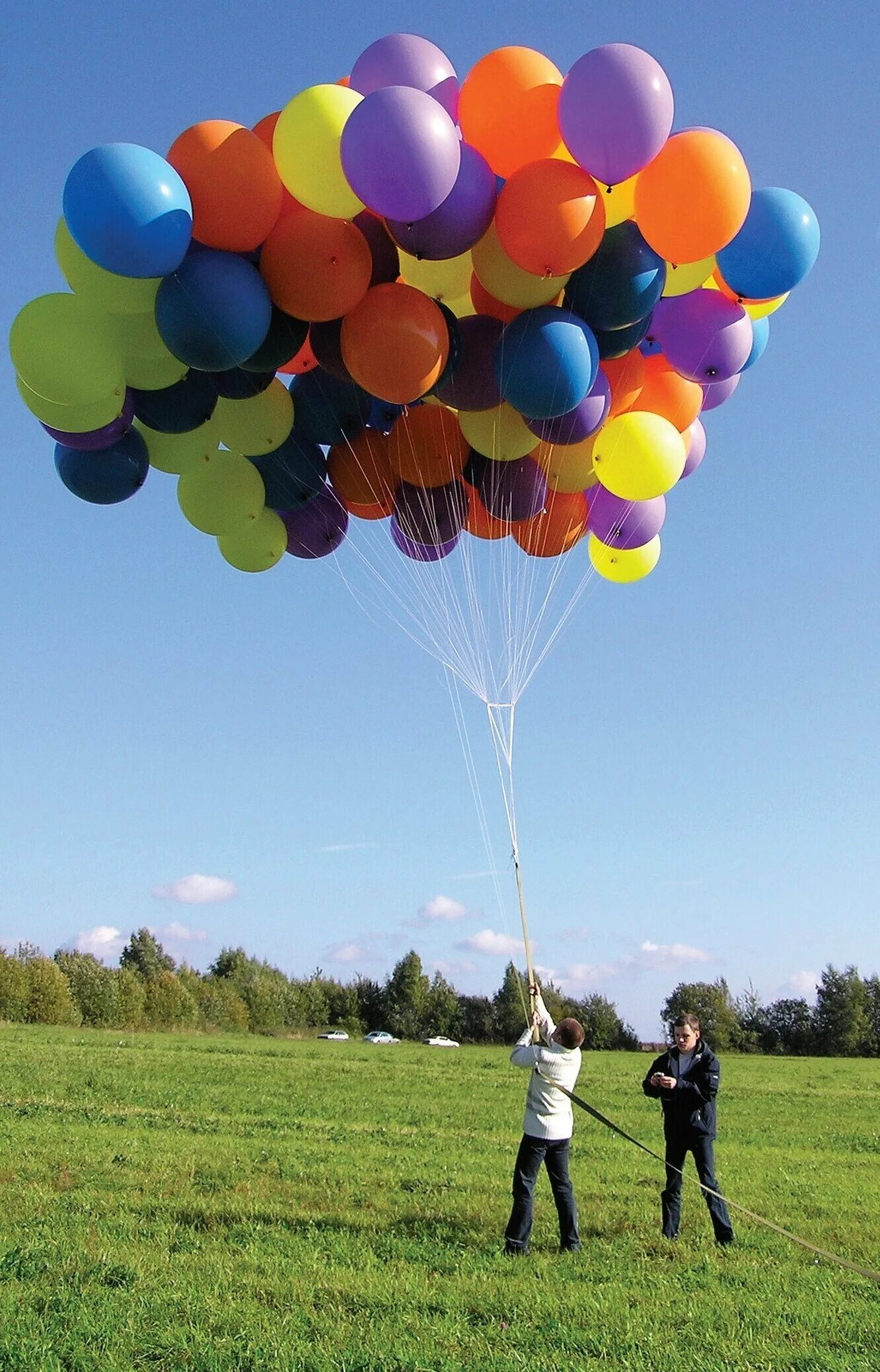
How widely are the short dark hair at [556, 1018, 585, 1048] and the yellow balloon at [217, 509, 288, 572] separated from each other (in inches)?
173

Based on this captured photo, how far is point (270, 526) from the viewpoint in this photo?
8.50 m

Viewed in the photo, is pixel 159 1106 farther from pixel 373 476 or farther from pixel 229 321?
pixel 229 321

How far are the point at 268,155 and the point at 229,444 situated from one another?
2.09m

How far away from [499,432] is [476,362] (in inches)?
25.1

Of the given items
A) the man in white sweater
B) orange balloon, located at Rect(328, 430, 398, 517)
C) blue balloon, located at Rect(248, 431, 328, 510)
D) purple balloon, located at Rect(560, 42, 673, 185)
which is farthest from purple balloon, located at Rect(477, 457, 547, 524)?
the man in white sweater

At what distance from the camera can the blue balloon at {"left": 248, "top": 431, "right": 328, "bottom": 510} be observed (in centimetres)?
805

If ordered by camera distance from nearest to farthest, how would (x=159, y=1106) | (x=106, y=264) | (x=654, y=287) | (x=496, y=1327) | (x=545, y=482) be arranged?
(x=496, y=1327) < (x=106, y=264) < (x=654, y=287) < (x=545, y=482) < (x=159, y=1106)

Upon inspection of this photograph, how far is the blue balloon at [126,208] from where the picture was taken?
5848mm

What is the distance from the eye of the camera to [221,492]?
7996 millimetres

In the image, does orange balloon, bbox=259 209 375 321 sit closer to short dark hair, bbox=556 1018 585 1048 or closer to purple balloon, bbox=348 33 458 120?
purple balloon, bbox=348 33 458 120

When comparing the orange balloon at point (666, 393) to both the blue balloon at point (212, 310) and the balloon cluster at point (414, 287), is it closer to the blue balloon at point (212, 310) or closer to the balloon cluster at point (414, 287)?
the balloon cluster at point (414, 287)

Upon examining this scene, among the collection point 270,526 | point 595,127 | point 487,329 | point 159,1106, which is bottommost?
point 159,1106

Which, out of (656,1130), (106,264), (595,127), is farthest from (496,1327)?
(656,1130)

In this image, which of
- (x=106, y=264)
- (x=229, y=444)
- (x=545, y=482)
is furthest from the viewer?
(x=545, y=482)
